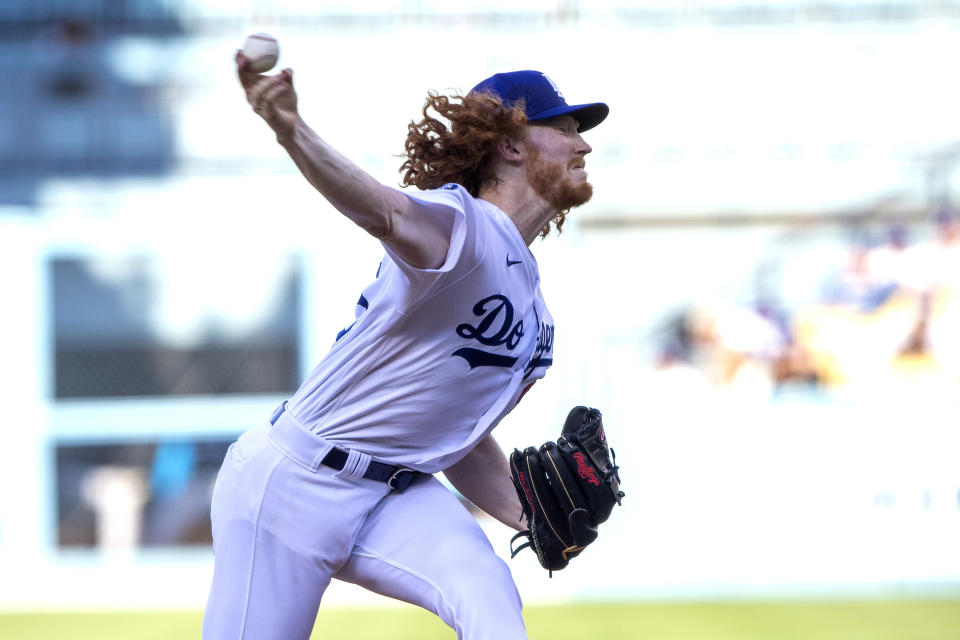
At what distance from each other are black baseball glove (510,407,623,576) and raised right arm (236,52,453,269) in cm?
64

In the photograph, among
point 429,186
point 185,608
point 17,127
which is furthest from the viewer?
point 17,127

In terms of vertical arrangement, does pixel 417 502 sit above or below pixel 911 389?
above

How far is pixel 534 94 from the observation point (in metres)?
2.56

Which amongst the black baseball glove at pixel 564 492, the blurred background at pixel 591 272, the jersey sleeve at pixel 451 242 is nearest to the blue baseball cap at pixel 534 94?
the jersey sleeve at pixel 451 242

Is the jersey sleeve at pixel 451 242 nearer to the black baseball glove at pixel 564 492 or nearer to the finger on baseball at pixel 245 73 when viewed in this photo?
the finger on baseball at pixel 245 73

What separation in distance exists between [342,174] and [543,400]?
→ 606cm

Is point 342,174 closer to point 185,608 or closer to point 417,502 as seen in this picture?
point 417,502

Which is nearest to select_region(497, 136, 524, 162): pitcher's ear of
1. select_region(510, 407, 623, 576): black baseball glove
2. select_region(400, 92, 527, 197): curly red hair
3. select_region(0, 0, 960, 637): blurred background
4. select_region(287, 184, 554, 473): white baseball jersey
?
select_region(400, 92, 527, 197): curly red hair

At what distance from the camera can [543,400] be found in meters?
7.89

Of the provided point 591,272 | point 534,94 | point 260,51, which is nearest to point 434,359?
point 534,94

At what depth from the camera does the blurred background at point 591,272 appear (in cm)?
733

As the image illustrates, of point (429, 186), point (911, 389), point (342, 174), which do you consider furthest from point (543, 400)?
point (342, 174)

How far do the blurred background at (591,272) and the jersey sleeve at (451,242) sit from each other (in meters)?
5.41

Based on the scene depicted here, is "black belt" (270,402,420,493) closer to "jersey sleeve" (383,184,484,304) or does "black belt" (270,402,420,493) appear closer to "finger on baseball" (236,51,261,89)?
"jersey sleeve" (383,184,484,304)
